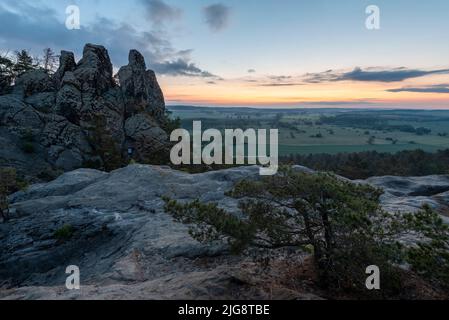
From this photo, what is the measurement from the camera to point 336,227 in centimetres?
1083

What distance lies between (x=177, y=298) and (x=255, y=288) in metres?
2.46

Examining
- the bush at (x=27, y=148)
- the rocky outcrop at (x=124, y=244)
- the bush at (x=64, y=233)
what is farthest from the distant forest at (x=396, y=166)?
the bush at (x=64, y=233)

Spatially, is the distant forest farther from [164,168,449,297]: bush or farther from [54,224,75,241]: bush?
[164,168,449,297]: bush

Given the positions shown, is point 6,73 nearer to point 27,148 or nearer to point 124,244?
point 27,148

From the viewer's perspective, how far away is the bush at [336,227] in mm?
10172

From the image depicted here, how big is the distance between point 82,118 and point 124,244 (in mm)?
36139

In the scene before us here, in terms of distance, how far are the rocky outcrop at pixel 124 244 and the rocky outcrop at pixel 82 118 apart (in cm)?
1778

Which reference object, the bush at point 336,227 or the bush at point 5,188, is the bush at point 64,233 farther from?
the bush at point 336,227

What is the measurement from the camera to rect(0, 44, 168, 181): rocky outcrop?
4488cm

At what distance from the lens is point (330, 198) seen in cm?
1087

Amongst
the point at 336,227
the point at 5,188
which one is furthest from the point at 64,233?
the point at 336,227
